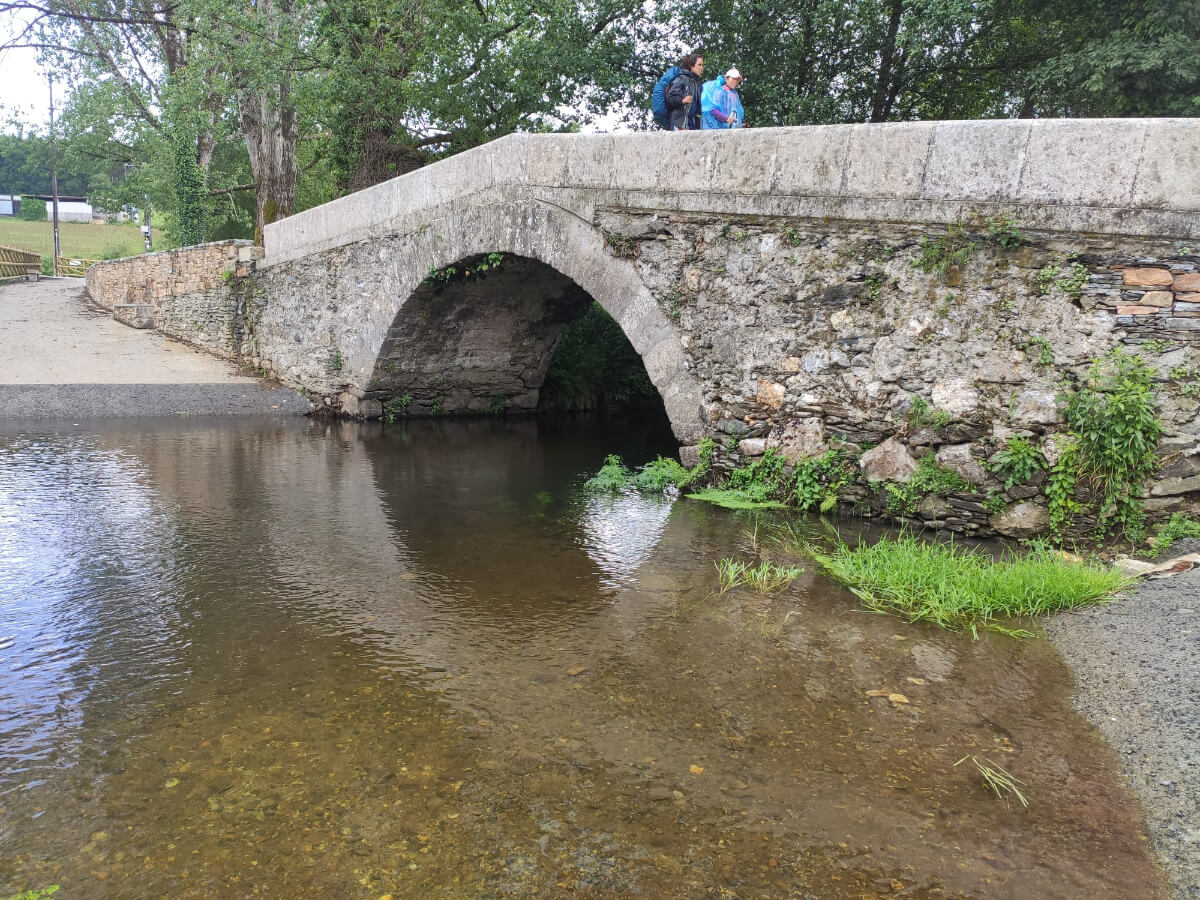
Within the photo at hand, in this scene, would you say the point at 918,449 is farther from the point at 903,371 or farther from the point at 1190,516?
the point at 1190,516

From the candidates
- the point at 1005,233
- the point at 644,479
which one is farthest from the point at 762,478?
the point at 1005,233

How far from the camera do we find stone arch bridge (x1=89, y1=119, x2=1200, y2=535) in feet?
14.9

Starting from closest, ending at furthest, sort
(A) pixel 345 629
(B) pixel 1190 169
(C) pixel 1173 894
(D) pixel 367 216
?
(C) pixel 1173 894, (A) pixel 345 629, (B) pixel 1190 169, (D) pixel 367 216

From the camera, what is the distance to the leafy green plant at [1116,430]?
4535 millimetres

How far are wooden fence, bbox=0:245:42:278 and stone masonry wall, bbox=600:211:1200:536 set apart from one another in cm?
1936

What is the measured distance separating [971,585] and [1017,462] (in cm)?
121

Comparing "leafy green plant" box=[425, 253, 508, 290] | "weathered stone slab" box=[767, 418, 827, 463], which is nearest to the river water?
"weathered stone slab" box=[767, 418, 827, 463]

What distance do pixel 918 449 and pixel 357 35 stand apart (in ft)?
40.8

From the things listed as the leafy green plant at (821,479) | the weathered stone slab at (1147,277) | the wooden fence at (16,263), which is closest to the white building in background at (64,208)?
the wooden fence at (16,263)

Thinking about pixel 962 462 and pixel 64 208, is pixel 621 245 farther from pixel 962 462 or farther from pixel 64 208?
pixel 64 208

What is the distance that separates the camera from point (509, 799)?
2.44 meters

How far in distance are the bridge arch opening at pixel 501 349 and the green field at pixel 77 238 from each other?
25415 mm

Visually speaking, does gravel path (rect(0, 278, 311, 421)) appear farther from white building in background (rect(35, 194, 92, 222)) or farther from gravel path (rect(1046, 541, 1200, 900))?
white building in background (rect(35, 194, 92, 222))

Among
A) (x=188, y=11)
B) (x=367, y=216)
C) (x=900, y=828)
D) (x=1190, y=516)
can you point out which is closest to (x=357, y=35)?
(x=188, y=11)
